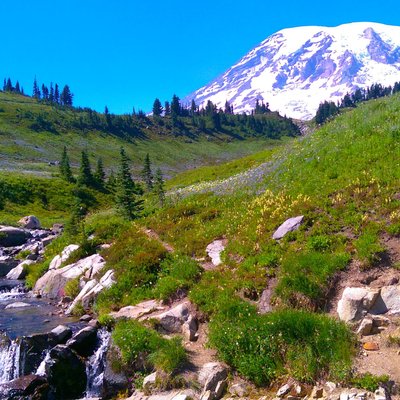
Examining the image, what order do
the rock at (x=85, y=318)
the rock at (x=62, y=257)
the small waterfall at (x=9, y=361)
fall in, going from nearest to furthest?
the small waterfall at (x=9, y=361), the rock at (x=85, y=318), the rock at (x=62, y=257)

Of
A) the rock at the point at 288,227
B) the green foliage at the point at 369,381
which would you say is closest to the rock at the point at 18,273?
the rock at the point at 288,227

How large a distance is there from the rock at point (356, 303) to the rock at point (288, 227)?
477 cm

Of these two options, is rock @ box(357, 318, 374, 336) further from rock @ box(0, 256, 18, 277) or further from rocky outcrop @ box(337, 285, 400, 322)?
rock @ box(0, 256, 18, 277)

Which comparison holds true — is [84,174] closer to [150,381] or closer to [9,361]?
[9,361]

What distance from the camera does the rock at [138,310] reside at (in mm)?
16203

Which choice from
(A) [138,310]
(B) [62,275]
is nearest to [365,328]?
(A) [138,310]

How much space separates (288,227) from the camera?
18.2m

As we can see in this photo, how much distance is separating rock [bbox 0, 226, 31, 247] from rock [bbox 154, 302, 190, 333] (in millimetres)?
29860

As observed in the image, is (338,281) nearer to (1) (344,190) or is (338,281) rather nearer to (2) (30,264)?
(1) (344,190)

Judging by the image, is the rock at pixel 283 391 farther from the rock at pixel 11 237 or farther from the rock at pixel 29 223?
the rock at pixel 29 223

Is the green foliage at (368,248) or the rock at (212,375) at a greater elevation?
the green foliage at (368,248)

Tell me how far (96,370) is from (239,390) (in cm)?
499

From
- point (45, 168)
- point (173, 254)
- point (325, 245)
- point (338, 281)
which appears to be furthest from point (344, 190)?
point (45, 168)

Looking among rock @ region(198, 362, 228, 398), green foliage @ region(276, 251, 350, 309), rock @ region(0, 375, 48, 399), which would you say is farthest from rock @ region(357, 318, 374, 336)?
→ rock @ region(0, 375, 48, 399)
